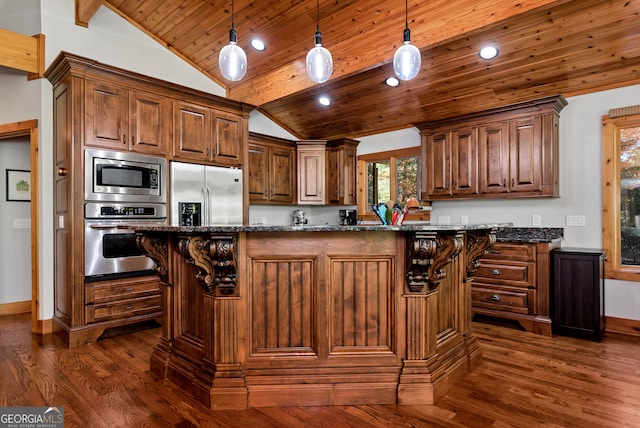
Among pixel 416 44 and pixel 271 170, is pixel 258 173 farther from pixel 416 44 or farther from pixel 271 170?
A: pixel 416 44

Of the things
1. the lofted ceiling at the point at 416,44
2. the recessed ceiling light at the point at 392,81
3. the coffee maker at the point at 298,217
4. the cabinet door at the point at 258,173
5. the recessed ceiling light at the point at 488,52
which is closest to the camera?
the lofted ceiling at the point at 416,44

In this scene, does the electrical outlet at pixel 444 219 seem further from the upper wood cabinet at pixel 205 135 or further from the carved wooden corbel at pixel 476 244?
the upper wood cabinet at pixel 205 135

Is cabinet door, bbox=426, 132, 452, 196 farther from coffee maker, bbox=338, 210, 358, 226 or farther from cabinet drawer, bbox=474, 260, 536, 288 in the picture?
coffee maker, bbox=338, 210, 358, 226

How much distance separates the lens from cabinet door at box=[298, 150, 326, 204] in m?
5.62

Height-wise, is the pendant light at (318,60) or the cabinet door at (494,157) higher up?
the pendant light at (318,60)

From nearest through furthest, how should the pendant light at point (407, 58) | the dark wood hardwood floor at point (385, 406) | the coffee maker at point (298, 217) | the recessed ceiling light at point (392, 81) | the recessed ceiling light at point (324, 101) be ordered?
1. the dark wood hardwood floor at point (385, 406)
2. the pendant light at point (407, 58)
3. the recessed ceiling light at point (392, 81)
4. the recessed ceiling light at point (324, 101)
5. the coffee maker at point (298, 217)

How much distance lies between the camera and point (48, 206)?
3.52m

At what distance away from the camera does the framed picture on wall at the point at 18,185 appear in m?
4.21

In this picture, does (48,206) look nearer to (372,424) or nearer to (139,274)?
(139,274)

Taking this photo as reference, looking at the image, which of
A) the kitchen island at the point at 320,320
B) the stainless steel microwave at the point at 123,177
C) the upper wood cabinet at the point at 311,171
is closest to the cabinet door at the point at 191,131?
the stainless steel microwave at the point at 123,177

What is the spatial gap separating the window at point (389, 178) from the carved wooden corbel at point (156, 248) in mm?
3445

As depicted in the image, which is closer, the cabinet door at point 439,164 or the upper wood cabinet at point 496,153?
the upper wood cabinet at point 496,153

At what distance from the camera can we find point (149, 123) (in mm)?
3625

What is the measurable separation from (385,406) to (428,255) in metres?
0.91
